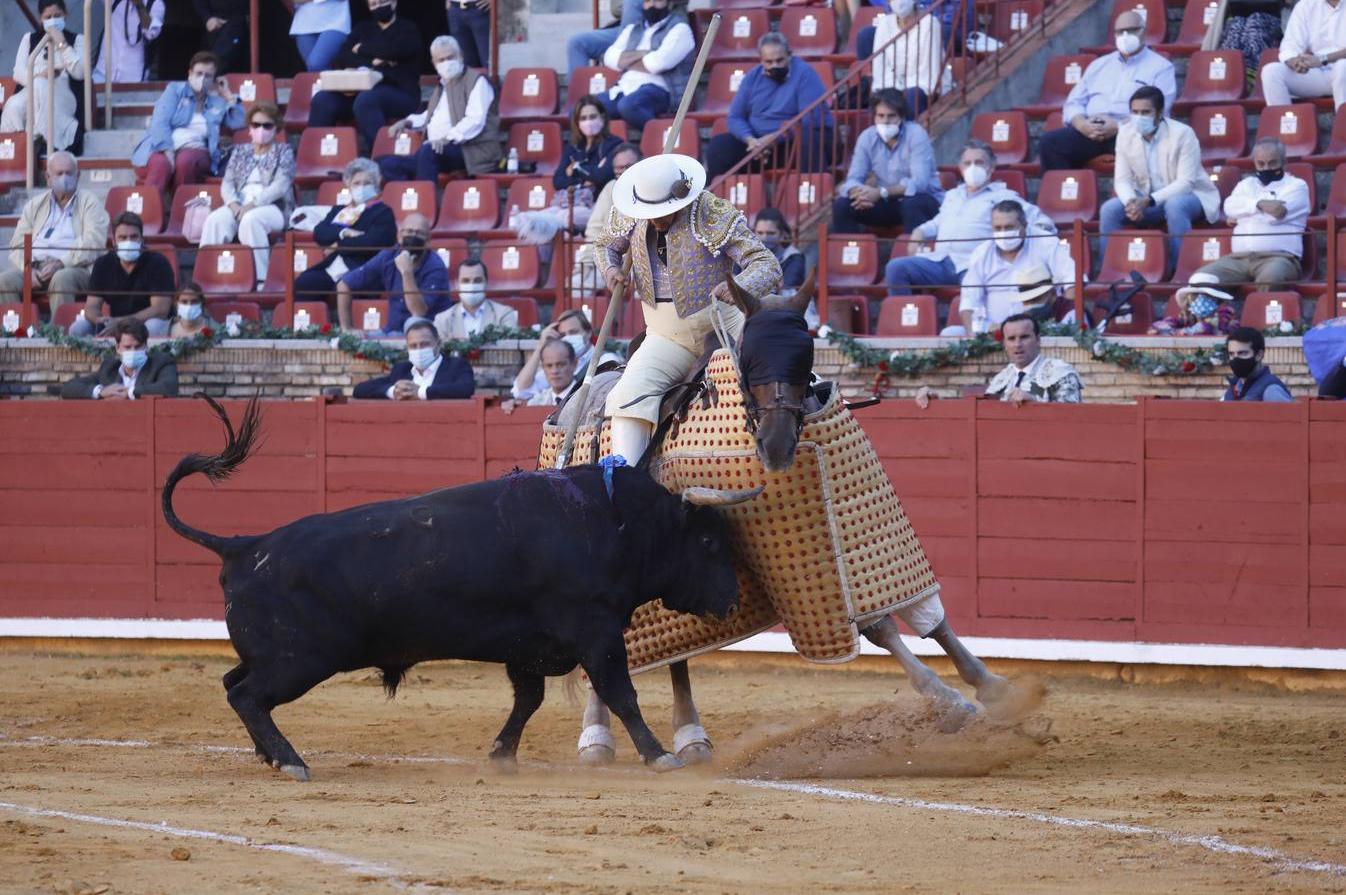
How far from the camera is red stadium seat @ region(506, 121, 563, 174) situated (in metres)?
14.6

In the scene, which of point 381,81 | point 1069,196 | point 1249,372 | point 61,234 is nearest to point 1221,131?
point 1069,196

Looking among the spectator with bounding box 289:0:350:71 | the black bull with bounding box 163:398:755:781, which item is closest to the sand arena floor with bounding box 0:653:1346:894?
the black bull with bounding box 163:398:755:781

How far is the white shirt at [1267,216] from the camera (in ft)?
37.9

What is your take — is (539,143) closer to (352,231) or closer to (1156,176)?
(352,231)

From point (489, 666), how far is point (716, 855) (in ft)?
21.2

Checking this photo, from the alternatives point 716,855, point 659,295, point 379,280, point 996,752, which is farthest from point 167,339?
point 716,855

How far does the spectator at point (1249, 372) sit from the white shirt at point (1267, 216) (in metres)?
1.27

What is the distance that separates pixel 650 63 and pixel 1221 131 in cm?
384

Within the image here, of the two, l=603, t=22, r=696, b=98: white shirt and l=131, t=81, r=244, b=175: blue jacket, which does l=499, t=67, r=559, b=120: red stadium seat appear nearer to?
l=603, t=22, r=696, b=98: white shirt

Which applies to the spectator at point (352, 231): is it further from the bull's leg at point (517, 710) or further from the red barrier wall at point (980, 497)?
the bull's leg at point (517, 710)

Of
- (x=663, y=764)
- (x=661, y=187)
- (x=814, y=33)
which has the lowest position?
(x=663, y=764)

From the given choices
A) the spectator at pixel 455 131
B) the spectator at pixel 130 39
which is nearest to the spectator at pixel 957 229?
the spectator at pixel 455 131

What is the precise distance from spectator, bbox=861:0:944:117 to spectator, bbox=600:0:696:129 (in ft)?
4.52

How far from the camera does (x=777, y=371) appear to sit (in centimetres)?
668
